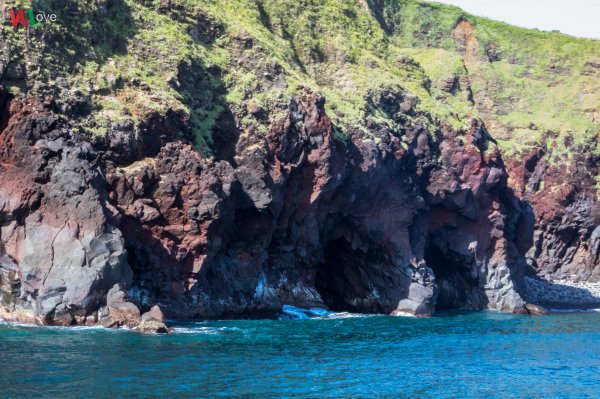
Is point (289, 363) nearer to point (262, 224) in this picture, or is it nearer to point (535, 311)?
point (262, 224)

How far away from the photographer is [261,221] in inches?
2756

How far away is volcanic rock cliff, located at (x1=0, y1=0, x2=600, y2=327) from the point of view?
54.7 metres

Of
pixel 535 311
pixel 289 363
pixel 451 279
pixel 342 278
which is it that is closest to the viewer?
pixel 289 363

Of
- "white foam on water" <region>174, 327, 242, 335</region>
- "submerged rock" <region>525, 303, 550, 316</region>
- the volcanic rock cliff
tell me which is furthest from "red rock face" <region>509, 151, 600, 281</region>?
"white foam on water" <region>174, 327, 242, 335</region>

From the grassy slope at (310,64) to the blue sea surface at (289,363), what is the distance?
1920 centimetres

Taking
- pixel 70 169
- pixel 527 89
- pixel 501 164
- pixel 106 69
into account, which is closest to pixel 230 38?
pixel 106 69

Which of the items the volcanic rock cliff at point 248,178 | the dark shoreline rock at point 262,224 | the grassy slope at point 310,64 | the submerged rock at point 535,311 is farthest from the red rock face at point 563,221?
the submerged rock at point 535,311

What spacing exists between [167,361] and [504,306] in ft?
183

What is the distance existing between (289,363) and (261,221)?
26.7 metres

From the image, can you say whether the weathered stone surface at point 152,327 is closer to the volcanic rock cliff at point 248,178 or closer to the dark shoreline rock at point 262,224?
the dark shoreline rock at point 262,224

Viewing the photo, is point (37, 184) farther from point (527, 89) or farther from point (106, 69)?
point (527, 89)

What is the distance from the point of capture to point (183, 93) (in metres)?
69.9

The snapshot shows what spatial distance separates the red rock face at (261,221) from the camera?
53969 millimetres

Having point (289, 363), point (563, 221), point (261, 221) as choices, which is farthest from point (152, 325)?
point (563, 221)
